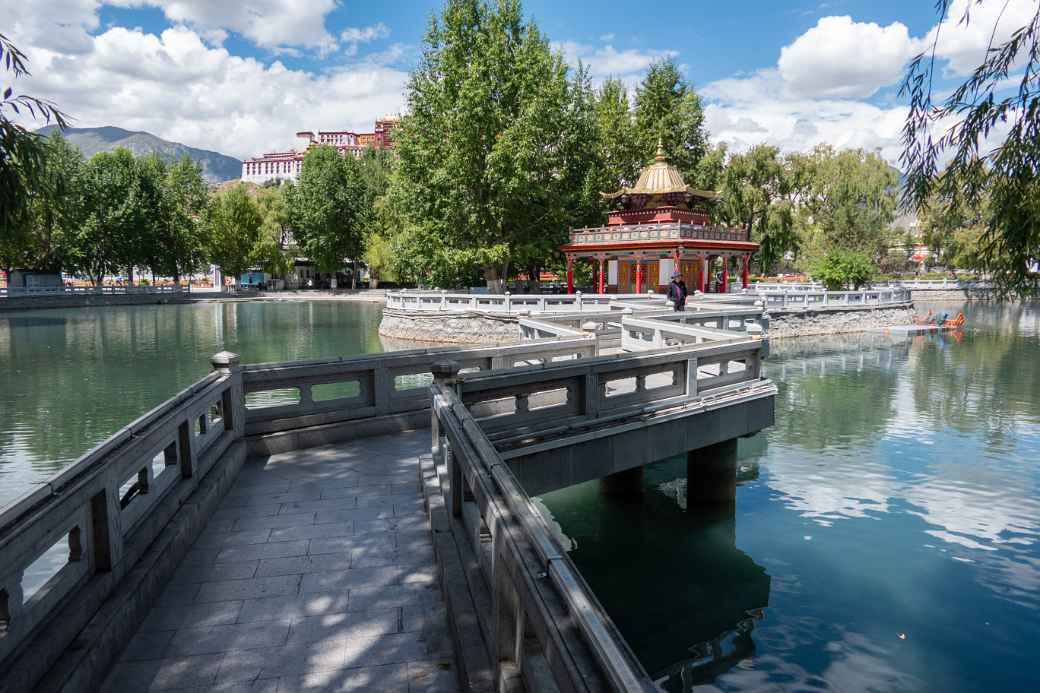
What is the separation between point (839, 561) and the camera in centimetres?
964

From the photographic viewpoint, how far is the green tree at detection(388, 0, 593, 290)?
35156mm

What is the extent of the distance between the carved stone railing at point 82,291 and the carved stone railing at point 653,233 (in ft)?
140

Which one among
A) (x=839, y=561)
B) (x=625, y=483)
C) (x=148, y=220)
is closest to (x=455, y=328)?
(x=625, y=483)

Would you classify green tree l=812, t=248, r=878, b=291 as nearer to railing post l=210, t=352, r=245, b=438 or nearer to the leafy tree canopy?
the leafy tree canopy

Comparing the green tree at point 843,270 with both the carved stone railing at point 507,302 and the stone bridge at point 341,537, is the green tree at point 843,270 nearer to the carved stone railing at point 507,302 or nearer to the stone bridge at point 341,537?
the carved stone railing at point 507,302

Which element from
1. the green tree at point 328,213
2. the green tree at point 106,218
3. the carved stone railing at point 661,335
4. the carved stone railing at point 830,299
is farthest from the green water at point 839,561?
the green tree at point 106,218

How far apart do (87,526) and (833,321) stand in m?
39.8

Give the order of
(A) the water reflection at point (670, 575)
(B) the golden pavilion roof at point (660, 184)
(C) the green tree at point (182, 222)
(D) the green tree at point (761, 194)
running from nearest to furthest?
(A) the water reflection at point (670, 575) < (B) the golden pavilion roof at point (660, 184) < (D) the green tree at point (761, 194) < (C) the green tree at point (182, 222)

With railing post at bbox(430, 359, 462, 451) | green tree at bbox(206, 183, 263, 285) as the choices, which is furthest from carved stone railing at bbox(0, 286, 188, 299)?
railing post at bbox(430, 359, 462, 451)

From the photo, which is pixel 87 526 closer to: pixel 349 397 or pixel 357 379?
Answer: pixel 349 397

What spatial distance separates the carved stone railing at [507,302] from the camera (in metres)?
29.5

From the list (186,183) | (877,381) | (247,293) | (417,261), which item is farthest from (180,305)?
(877,381)

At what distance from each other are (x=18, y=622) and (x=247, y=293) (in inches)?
2806

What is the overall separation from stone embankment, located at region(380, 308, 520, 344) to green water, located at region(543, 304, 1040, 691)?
15891 mm
